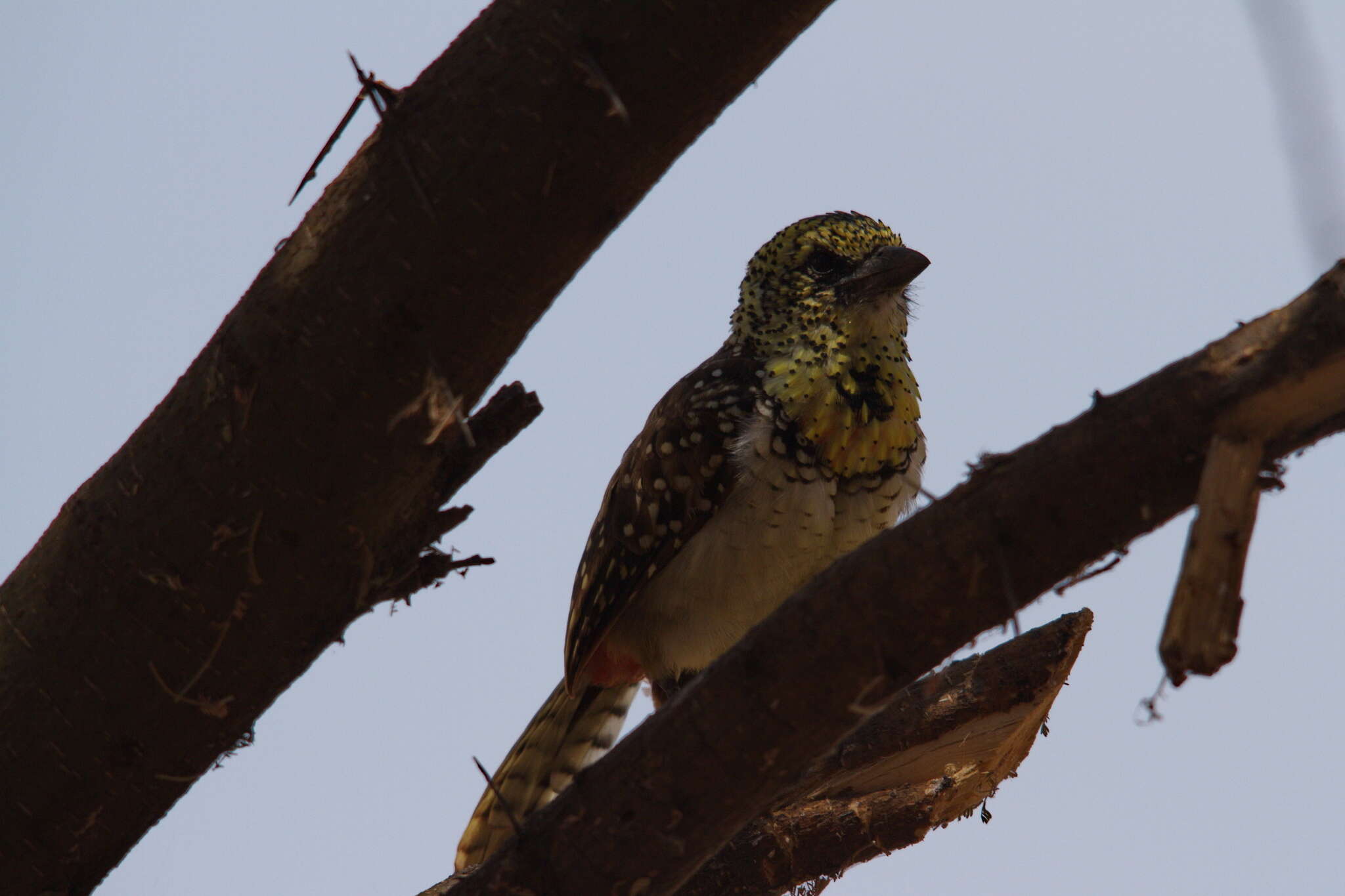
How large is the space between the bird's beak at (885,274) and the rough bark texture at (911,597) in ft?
7.11

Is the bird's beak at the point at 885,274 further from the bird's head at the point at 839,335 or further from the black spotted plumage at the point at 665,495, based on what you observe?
the black spotted plumage at the point at 665,495

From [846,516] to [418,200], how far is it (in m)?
1.94

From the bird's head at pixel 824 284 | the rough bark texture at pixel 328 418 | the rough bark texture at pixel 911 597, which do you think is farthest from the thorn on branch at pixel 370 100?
the bird's head at pixel 824 284

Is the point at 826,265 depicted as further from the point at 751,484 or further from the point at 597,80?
the point at 597,80

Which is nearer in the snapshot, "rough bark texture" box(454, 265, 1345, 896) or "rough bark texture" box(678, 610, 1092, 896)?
"rough bark texture" box(454, 265, 1345, 896)

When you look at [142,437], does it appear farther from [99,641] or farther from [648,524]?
[648,524]

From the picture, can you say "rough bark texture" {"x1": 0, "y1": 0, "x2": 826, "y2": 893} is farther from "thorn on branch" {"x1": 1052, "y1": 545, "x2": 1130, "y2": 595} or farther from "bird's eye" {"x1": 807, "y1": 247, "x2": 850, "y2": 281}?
"bird's eye" {"x1": 807, "y1": 247, "x2": 850, "y2": 281}

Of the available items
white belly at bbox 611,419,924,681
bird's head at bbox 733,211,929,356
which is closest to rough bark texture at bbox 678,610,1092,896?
white belly at bbox 611,419,924,681

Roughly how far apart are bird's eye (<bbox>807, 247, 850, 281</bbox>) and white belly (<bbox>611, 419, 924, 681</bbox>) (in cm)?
71

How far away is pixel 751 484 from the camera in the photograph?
3633 millimetres

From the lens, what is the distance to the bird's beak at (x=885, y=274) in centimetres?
398

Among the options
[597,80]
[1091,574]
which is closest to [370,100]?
[597,80]

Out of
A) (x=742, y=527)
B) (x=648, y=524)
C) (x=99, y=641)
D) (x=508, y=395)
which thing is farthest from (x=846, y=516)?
(x=99, y=641)

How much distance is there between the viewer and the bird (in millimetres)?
3646
